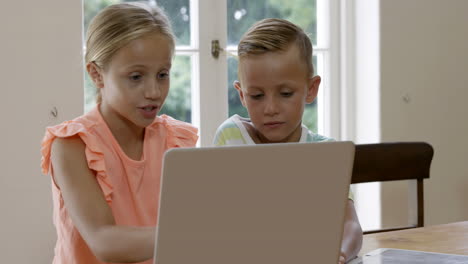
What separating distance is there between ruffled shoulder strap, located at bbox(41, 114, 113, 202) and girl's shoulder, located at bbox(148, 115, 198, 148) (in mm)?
232

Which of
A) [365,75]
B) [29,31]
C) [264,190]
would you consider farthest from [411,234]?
[365,75]

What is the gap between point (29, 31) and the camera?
2164 millimetres

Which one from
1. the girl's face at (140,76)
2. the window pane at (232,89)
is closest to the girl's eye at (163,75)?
the girl's face at (140,76)

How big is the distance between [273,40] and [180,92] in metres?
1.35

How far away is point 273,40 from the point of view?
1358 millimetres

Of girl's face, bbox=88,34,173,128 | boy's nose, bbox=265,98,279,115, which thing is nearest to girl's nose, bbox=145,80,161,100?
girl's face, bbox=88,34,173,128

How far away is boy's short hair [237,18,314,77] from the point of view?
52.9 inches

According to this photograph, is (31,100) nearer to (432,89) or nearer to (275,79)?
(275,79)

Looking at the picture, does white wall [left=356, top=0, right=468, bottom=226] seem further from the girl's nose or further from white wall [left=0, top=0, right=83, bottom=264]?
the girl's nose

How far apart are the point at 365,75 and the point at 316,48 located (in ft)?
0.81

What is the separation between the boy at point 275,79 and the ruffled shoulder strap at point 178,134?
12 centimetres

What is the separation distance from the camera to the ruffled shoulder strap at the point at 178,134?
1468 millimetres

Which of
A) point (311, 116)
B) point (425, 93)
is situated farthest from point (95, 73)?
point (425, 93)

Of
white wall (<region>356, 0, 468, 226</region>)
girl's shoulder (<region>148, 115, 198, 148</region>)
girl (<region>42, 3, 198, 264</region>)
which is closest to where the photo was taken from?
girl (<region>42, 3, 198, 264</region>)
